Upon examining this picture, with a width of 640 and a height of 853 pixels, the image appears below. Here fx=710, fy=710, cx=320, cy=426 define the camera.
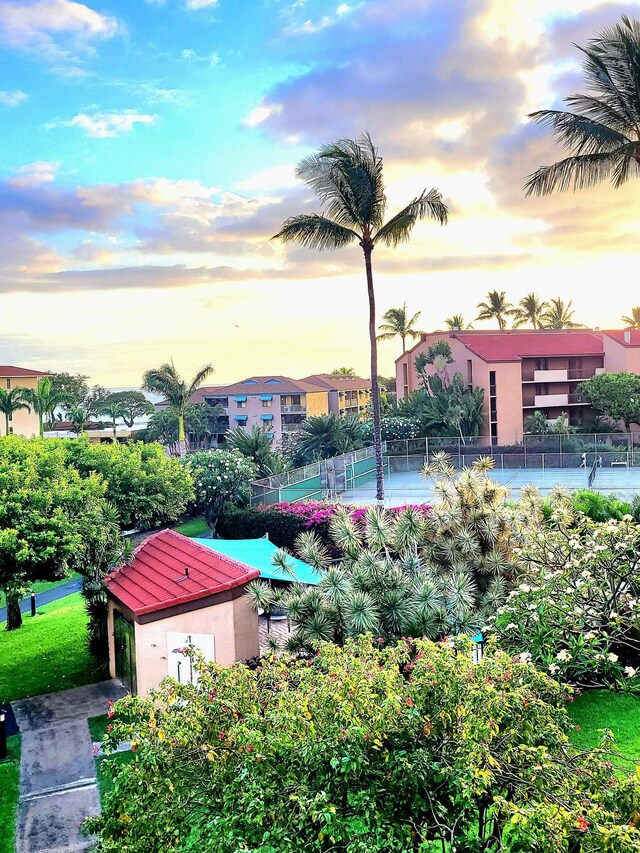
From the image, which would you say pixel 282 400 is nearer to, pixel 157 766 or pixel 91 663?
pixel 91 663

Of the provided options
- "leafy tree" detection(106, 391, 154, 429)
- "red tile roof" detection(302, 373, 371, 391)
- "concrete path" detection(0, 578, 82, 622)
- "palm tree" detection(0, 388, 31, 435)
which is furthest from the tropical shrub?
"leafy tree" detection(106, 391, 154, 429)

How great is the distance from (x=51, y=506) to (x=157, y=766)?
417 inches

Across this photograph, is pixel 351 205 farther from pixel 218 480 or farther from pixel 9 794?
pixel 9 794

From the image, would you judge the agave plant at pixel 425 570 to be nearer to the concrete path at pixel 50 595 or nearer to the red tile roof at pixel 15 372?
the concrete path at pixel 50 595

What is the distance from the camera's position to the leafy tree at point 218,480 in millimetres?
31016

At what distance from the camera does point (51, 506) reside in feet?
51.3

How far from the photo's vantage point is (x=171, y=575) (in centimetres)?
1553

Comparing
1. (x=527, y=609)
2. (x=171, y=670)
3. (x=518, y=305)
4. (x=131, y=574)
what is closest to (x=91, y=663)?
(x=131, y=574)

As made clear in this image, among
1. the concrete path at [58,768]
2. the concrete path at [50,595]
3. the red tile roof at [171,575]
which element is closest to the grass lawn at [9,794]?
the concrete path at [58,768]

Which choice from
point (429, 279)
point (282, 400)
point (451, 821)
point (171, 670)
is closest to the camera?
point (451, 821)

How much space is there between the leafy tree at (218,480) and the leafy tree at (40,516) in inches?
546

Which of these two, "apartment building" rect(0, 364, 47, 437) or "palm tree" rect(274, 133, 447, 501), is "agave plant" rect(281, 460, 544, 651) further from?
"apartment building" rect(0, 364, 47, 437)

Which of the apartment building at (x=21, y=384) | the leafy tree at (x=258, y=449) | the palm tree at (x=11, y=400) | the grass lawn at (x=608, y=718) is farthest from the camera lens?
the apartment building at (x=21, y=384)

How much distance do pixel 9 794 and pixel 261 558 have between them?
9.40 metres
